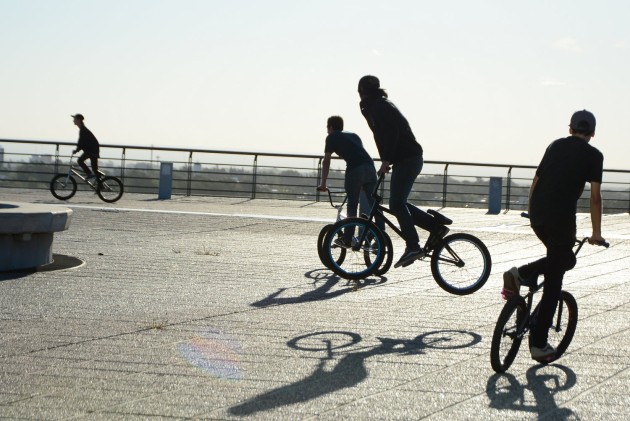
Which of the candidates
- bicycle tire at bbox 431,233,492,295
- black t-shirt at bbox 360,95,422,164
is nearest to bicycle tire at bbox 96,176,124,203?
black t-shirt at bbox 360,95,422,164

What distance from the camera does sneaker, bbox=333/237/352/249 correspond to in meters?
10.7

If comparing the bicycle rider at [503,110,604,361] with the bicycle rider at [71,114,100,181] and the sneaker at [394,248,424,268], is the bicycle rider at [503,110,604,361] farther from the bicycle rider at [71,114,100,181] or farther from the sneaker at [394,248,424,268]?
the bicycle rider at [71,114,100,181]

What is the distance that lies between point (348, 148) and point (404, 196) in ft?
5.99

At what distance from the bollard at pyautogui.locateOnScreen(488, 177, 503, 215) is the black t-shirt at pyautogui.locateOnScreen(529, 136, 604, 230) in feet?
A: 63.0

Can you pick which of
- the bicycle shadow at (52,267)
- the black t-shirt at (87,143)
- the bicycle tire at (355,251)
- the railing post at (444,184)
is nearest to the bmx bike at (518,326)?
the bicycle tire at (355,251)

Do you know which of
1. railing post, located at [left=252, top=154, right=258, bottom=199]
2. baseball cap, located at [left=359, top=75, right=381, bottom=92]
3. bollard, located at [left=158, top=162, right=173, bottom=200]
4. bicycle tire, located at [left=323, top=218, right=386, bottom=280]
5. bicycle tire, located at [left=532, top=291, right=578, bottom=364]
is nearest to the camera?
bicycle tire, located at [left=532, top=291, right=578, bottom=364]

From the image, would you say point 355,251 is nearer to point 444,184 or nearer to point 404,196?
point 404,196


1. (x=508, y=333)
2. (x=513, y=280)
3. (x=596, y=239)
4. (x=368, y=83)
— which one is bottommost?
(x=508, y=333)

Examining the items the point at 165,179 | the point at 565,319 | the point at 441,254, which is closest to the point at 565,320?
the point at 565,319

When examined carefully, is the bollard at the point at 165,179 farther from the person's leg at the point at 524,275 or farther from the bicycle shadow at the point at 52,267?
the person's leg at the point at 524,275

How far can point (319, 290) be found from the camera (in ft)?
32.7

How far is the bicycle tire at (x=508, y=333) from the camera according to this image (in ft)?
20.0

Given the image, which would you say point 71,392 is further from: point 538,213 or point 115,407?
point 538,213

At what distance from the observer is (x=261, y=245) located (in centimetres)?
1450
